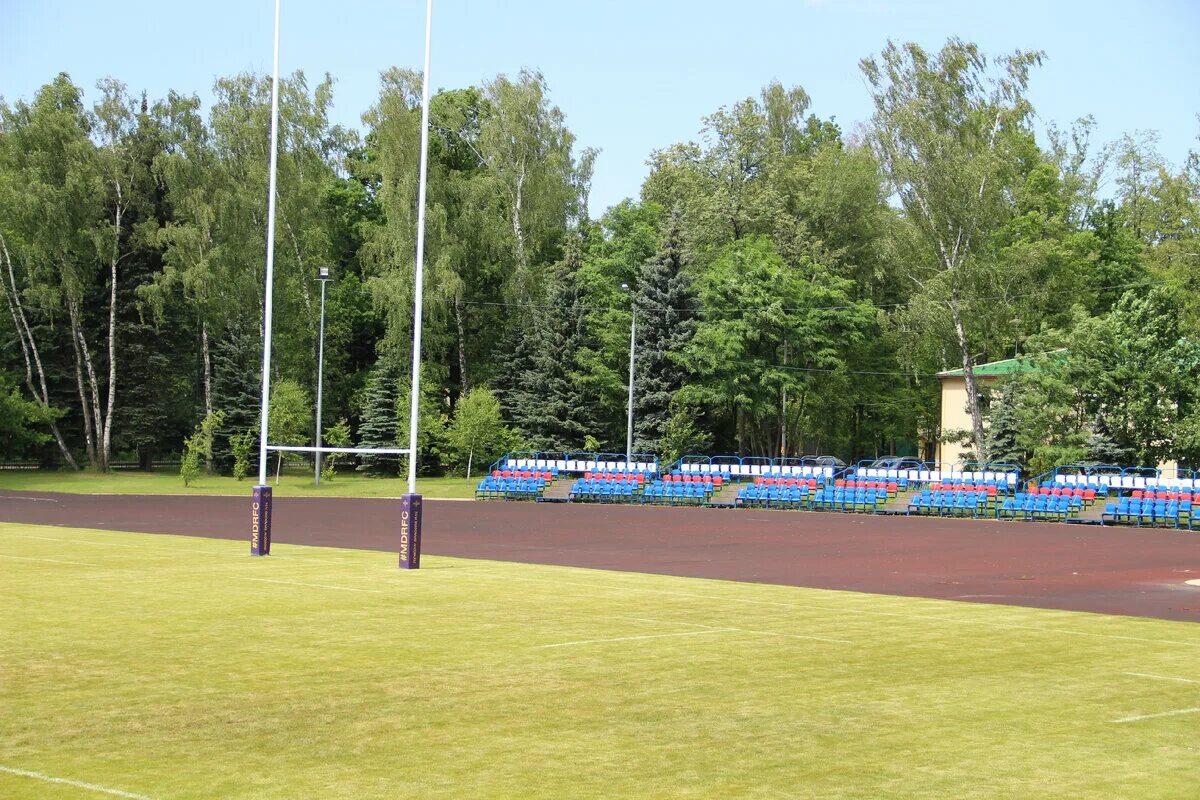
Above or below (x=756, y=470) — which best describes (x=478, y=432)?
above

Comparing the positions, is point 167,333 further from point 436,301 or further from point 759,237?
point 759,237

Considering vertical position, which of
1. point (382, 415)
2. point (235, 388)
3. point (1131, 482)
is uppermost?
point (235, 388)

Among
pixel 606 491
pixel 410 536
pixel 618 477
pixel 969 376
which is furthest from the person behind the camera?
pixel 969 376

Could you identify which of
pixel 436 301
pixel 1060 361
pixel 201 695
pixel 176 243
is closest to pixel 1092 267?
pixel 1060 361

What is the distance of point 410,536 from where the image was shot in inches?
827

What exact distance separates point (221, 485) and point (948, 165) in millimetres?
33079

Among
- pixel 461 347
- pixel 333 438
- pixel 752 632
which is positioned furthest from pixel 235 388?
pixel 752 632

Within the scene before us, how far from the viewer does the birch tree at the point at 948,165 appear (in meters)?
55.3

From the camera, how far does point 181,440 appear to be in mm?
73750

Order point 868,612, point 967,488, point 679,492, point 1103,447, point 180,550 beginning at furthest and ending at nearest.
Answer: point 1103,447 → point 679,492 → point 967,488 → point 180,550 → point 868,612

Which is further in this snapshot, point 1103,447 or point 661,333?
point 661,333

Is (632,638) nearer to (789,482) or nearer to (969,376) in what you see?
(789,482)

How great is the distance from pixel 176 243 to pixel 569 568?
153 ft

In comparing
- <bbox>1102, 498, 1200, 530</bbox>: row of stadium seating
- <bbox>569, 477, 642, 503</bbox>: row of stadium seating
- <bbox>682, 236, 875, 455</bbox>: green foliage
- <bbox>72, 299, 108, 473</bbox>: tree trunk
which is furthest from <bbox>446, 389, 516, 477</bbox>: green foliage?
<bbox>1102, 498, 1200, 530</bbox>: row of stadium seating
